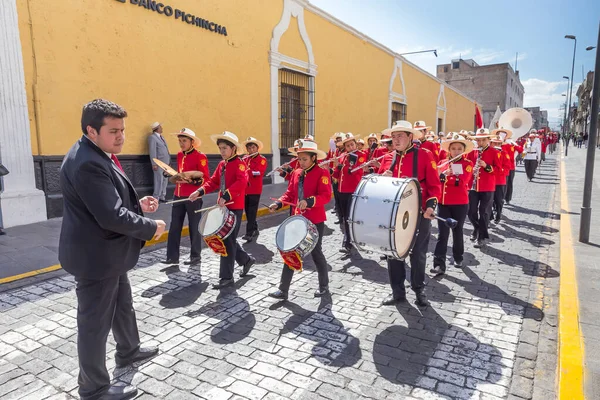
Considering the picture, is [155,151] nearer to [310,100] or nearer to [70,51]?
[70,51]

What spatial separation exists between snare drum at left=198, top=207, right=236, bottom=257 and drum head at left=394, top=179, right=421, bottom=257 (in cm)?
211

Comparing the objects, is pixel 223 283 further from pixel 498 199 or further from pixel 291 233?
pixel 498 199

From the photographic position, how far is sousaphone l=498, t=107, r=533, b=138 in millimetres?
12586

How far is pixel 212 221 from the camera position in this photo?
16.7 ft

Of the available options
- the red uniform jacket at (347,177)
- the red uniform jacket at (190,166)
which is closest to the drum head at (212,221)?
the red uniform jacket at (190,166)

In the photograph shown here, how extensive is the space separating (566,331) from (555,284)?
5.30ft

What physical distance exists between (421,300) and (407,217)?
3.48 ft

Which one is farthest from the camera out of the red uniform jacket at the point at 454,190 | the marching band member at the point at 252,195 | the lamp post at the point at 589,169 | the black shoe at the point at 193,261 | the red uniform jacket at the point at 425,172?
the marching band member at the point at 252,195

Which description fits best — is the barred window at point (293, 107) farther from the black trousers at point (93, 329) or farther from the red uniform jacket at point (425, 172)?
the black trousers at point (93, 329)

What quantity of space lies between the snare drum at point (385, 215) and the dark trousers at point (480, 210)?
3.54 metres

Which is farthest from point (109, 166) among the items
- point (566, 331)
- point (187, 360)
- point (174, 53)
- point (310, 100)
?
point (310, 100)

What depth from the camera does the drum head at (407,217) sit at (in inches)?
152

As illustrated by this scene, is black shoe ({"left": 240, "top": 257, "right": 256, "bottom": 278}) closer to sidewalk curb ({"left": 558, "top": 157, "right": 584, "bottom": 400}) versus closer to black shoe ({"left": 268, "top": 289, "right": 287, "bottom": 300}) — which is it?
black shoe ({"left": 268, "top": 289, "right": 287, "bottom": 300})

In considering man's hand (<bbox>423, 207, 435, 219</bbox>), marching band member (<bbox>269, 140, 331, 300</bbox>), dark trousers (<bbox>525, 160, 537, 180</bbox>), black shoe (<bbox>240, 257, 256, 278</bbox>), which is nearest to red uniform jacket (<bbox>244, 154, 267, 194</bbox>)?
black shoe (<bbox>240, 257, 256, 278</bbox>)
